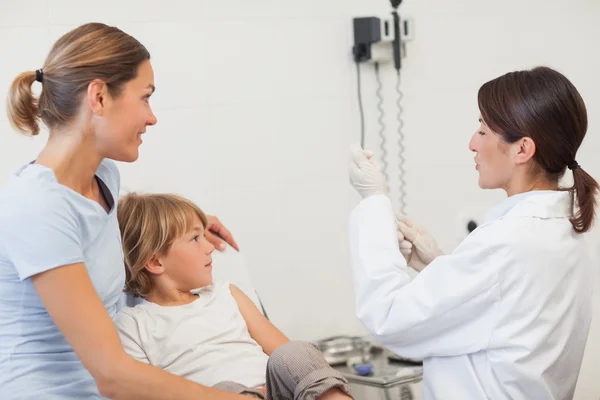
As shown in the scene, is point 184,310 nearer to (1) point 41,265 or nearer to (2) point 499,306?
(1) point 41,265

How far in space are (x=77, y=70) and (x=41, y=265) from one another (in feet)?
1.26

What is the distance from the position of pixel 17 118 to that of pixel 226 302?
2.33 ft

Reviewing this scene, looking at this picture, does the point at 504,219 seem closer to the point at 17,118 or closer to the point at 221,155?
the point at 17,118

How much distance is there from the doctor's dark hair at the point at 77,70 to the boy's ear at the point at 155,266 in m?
0.52

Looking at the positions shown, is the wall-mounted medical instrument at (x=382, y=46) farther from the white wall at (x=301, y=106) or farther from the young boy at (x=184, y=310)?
the young boy at (x=184, y=310)

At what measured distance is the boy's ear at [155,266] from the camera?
2066 mm

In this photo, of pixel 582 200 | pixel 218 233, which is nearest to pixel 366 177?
pixel 582 200

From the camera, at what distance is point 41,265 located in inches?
58.8

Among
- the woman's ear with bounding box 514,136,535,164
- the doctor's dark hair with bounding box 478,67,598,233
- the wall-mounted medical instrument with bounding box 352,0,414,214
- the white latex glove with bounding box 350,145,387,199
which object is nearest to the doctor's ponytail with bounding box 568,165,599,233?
the doctor's dark hair with bounding box 478,67,598,233

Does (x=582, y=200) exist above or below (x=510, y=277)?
above

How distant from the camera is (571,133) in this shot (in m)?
1.69

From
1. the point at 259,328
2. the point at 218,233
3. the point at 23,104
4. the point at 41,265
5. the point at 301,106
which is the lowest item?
the point at 259,328

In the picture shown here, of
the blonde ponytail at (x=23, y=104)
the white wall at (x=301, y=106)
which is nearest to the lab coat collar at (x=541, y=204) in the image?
the blonde ponytail at (x=23, y=104)

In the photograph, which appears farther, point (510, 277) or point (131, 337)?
point (131, 337)
